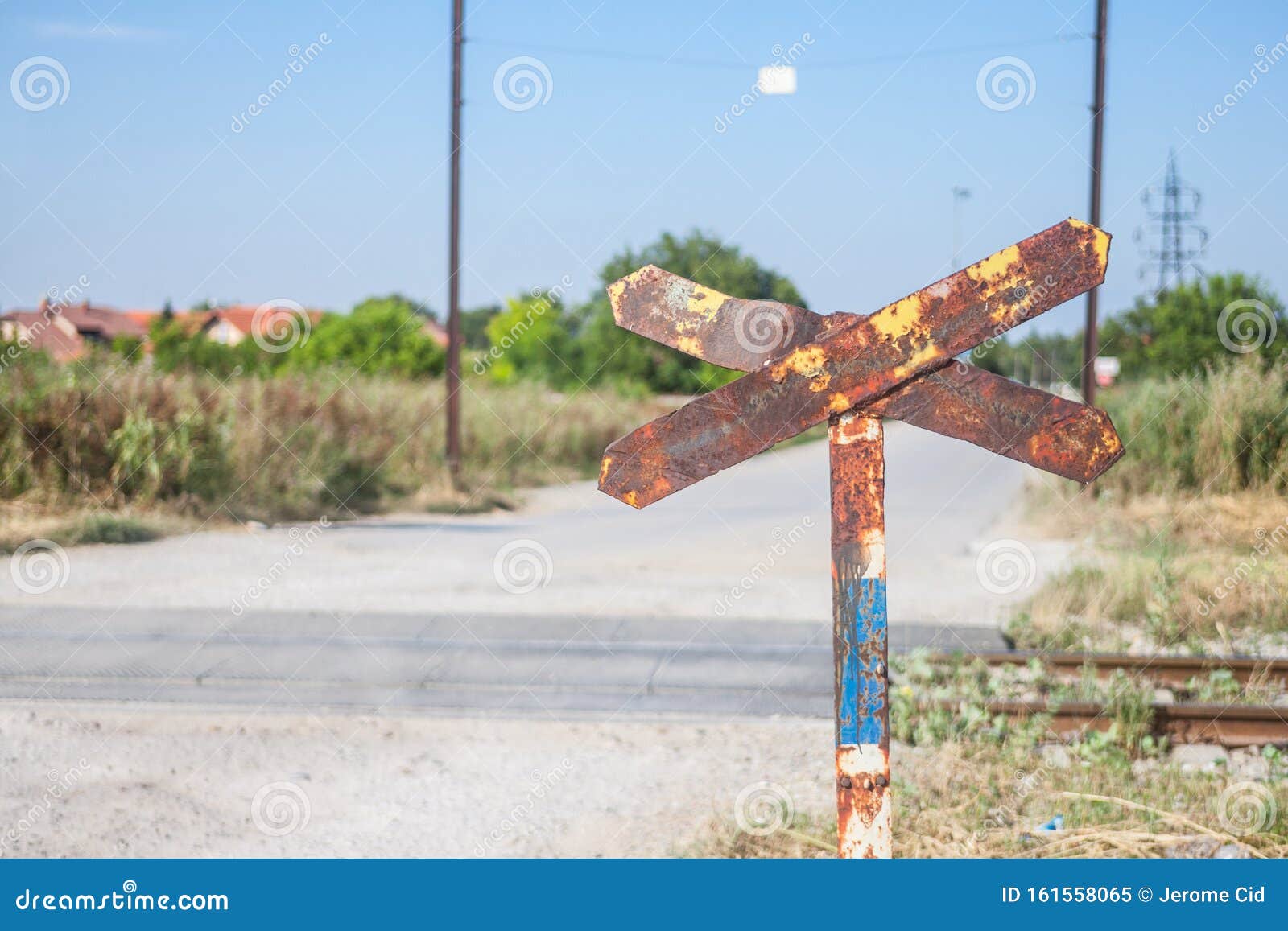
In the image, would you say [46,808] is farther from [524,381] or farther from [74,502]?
[524,381]

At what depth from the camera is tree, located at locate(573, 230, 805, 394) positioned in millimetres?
32281

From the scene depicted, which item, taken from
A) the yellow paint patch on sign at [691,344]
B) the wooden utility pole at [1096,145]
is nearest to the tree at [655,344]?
the wooden utility pole at [1096,145]

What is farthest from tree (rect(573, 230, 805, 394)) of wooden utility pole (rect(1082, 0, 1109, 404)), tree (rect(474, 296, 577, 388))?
wooden utility pole (rect(1082, 0, 1109, 404))

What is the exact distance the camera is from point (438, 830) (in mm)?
4570

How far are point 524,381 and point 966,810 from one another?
859 inches

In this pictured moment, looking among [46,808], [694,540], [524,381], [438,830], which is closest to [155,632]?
[46,808]

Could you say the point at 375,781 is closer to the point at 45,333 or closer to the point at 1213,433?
the point at 45,333

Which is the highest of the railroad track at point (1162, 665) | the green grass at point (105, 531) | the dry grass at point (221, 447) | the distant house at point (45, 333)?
the distant house at point (45, 333)

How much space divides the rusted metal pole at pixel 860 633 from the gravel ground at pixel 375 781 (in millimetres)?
2230

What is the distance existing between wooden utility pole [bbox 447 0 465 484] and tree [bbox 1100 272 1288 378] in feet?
31.4

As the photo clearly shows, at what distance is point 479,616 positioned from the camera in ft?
29.0

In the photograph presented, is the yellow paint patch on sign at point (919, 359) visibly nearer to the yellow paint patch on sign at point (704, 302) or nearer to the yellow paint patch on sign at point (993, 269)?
the yellow paint patch on sign at point (993, 269)

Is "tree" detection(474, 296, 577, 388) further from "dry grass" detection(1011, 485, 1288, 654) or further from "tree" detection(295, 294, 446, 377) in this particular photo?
"dry grass" detection(1011, 485, 1288, 654)

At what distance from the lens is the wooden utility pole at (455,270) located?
16781 millimetres
